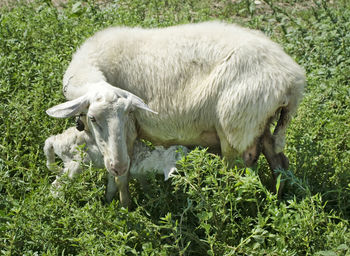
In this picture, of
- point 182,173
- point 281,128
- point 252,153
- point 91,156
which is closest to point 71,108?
point 91,156

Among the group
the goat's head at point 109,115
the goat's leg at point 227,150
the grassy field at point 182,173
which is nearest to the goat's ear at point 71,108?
the goat's head at point 109,115

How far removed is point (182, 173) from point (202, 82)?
881 millimetres

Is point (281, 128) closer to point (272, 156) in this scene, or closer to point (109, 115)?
point (272, 156)

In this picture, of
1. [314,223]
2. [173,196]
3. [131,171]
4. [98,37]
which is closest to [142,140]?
[131,171]

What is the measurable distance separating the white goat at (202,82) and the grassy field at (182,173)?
0.34 metres

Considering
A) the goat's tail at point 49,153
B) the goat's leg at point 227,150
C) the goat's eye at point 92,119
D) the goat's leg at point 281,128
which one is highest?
the goat's eye at point 92,119

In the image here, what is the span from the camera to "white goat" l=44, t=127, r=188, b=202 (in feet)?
15.3

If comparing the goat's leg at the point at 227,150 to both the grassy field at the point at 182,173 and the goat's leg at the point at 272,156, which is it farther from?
the goat's leg at the point at 272,156

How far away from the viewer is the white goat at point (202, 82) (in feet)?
14.7

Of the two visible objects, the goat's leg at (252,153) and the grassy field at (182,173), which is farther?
the goat's leg at (252,153)

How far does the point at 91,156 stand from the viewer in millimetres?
4754

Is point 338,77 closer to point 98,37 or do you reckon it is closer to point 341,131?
point 341,131

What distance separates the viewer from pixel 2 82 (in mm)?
5426

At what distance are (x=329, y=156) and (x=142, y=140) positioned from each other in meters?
1.85
